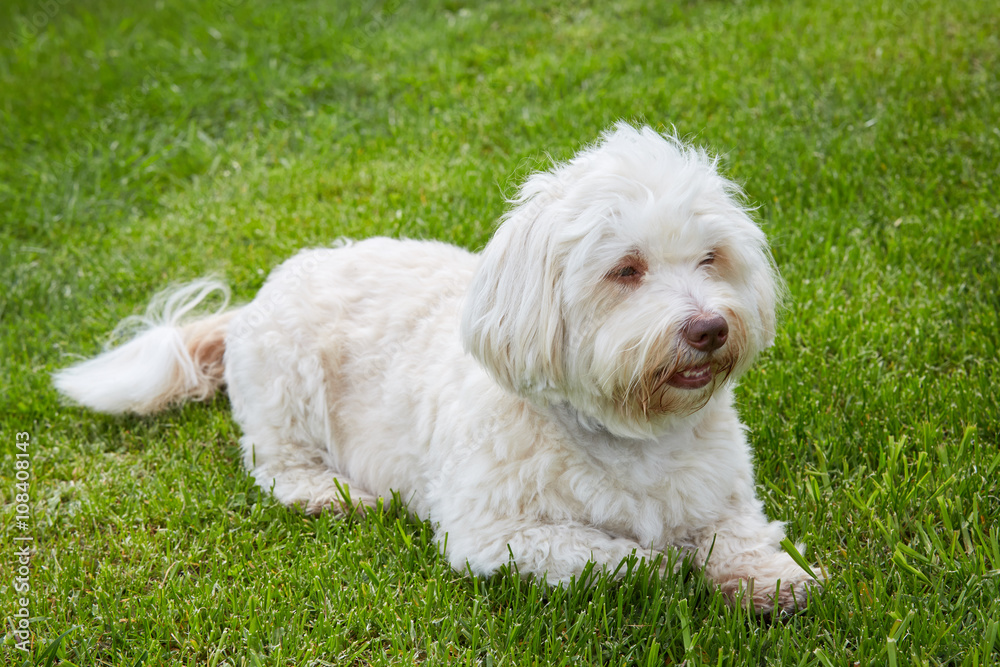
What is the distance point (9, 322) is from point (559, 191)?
3.55 meters

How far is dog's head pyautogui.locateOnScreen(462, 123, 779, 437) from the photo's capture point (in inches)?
91.6

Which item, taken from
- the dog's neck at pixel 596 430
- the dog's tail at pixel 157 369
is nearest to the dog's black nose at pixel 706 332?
the dog's neck at pixel 596 430

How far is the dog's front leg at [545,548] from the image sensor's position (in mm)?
2574

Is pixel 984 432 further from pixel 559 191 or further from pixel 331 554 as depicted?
pixel 331 554

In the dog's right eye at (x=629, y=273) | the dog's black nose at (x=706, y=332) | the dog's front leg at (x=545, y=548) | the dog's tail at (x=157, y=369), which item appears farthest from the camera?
the dog's tail at (x=157, y=369)

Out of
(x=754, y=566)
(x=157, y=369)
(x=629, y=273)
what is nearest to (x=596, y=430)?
(x=629, y=273)

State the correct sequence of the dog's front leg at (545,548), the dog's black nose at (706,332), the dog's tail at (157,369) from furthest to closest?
the dog's tail at (157,369), the dog's front leg at (545,548), the dog's black nose at (706,332)

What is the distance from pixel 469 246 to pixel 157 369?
5.42 ft

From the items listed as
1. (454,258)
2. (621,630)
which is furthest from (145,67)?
(621,630)

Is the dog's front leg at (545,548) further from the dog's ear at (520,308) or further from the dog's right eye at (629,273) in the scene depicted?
the dog's right eye at (629,273)

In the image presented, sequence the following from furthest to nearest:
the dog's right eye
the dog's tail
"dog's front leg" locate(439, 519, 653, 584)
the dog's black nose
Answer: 1. the dog's tail
2. "dog's front leg" locate(439, 519, 653, 584)
3. the dog's right eye
4. the dog's black nose

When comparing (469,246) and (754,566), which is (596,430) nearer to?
(754,566)

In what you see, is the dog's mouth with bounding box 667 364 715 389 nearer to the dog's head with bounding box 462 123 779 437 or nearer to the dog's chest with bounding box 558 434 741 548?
the dog's head with bounding box 462 123 779 437

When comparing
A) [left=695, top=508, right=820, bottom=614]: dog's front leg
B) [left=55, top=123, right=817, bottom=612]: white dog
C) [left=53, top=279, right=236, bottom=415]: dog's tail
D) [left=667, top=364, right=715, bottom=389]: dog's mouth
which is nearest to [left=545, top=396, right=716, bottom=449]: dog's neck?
[left=55, top=123, right=817, bottom=612]: white dog
